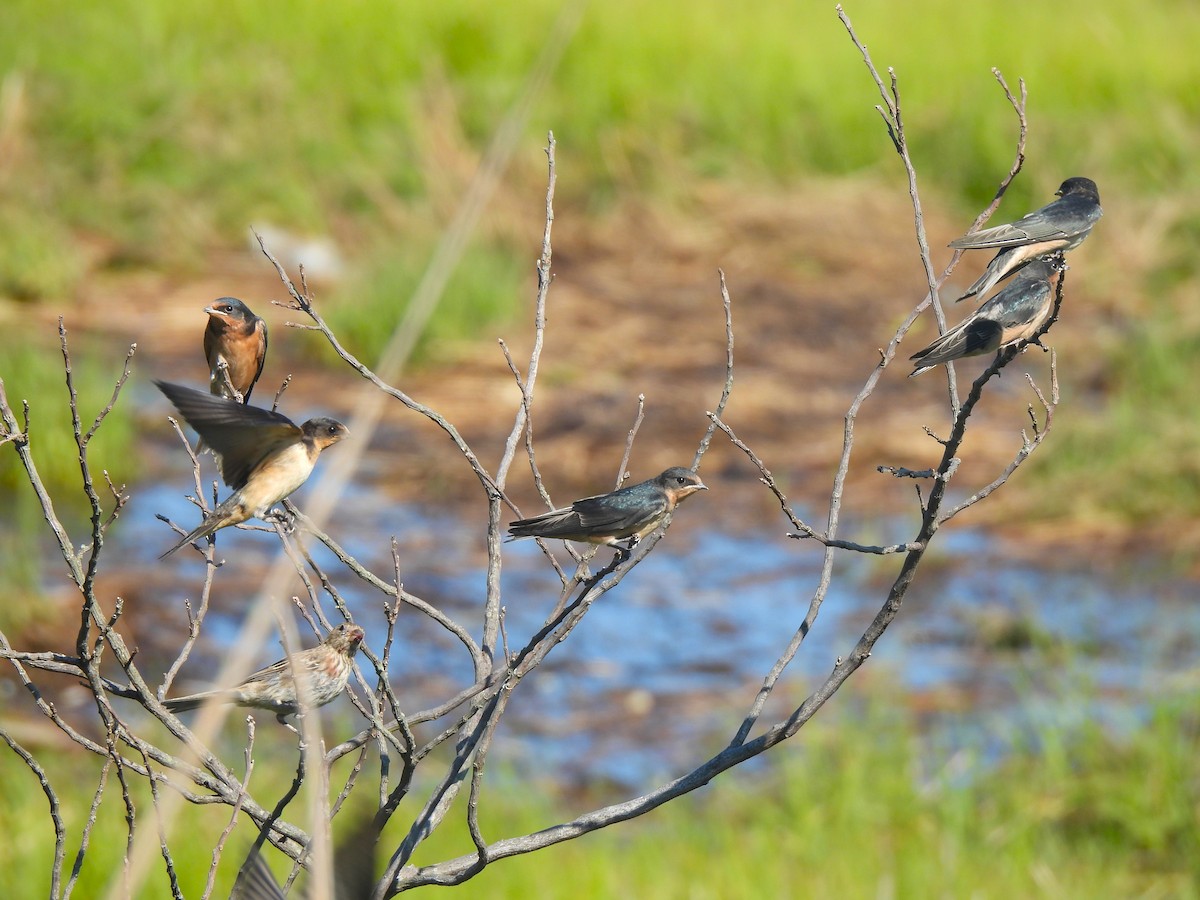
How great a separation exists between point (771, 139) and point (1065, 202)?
446 inches

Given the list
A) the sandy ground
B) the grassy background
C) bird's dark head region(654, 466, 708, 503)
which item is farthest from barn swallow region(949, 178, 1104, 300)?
the grassy background

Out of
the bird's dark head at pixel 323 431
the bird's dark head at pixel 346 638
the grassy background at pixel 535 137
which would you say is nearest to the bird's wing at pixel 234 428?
the bird's dark head at pixel 323 431

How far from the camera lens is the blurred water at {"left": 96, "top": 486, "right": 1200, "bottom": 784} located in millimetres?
7219

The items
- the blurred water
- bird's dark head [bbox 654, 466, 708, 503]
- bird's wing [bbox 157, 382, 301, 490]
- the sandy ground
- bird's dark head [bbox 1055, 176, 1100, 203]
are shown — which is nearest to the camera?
bird's wing [bbox 157, 382, 301, 490]

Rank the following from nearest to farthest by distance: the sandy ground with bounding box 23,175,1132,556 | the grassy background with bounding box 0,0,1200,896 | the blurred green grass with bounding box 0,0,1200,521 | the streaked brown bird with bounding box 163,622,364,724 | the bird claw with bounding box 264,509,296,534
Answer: the bird claw with bounding box 264,509,296,534 → the streaked brown bird with bounding box 163,622,364,724 → the sandy ground with bounding box 23,175,1132,556 → the grassy background with bounding box 0,0,1200,896 → the blurred green grass with bounding box 0,0,1200,521

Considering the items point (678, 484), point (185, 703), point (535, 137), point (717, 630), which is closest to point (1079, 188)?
point (678, 484)

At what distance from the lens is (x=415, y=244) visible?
11.8m

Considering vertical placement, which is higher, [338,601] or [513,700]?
[513,700]

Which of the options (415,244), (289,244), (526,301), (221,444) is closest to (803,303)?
(526,301)

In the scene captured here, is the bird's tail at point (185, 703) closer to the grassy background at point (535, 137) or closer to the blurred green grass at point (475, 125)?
the grassy background at point (535, 137)

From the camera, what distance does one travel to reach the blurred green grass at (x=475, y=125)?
39.6ft

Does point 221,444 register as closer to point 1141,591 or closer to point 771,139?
point 1141,591

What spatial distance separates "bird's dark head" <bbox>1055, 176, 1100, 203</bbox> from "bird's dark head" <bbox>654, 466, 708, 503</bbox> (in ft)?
3.18

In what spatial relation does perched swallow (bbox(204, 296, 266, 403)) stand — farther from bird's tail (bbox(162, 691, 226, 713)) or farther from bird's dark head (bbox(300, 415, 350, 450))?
bird's tail (bbox(162, 691, 226, 713))
